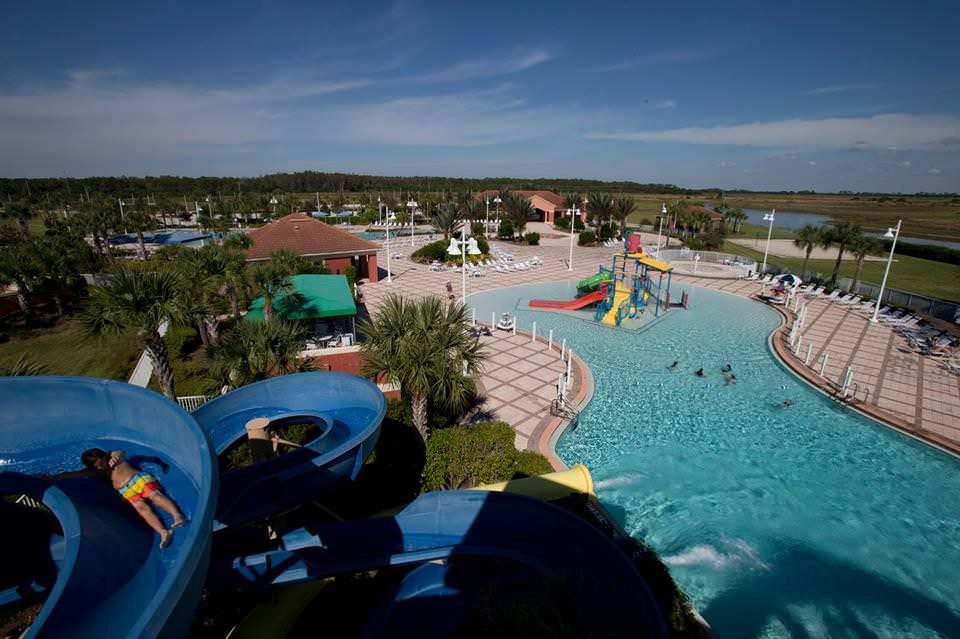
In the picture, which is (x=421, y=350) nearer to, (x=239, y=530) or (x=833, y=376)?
(x=239, y=530)

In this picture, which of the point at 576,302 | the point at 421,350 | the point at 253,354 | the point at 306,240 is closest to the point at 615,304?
the point at 576,302

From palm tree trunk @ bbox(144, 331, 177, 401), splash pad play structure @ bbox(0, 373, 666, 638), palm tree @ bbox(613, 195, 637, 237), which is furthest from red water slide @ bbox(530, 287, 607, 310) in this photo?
palm tree @ bbox(613, 195, 637, 237)

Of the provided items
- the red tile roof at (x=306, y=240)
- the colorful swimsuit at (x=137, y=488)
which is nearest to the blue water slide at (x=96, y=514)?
the colorful swimsuit at (x=137, y=488)

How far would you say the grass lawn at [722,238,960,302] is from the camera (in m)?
34.6

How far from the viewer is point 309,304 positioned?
19031 mm

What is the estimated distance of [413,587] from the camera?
7.76m

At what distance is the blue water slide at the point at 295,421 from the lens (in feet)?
21.9

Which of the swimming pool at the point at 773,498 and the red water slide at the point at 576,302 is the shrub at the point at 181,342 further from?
the red water slide at the point at 576,302

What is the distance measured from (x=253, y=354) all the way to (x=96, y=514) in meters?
8.91

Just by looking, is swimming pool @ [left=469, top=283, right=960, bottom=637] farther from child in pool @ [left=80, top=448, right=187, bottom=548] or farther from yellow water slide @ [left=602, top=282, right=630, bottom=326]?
child in pool @ [left=80, top=448, right=187, bottom=548]

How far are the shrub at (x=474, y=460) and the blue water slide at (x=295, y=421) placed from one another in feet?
7.70

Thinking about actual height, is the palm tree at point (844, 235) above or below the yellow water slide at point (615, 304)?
above

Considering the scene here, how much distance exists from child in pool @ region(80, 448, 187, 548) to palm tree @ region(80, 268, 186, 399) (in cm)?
912

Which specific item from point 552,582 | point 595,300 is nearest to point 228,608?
point 552,582
